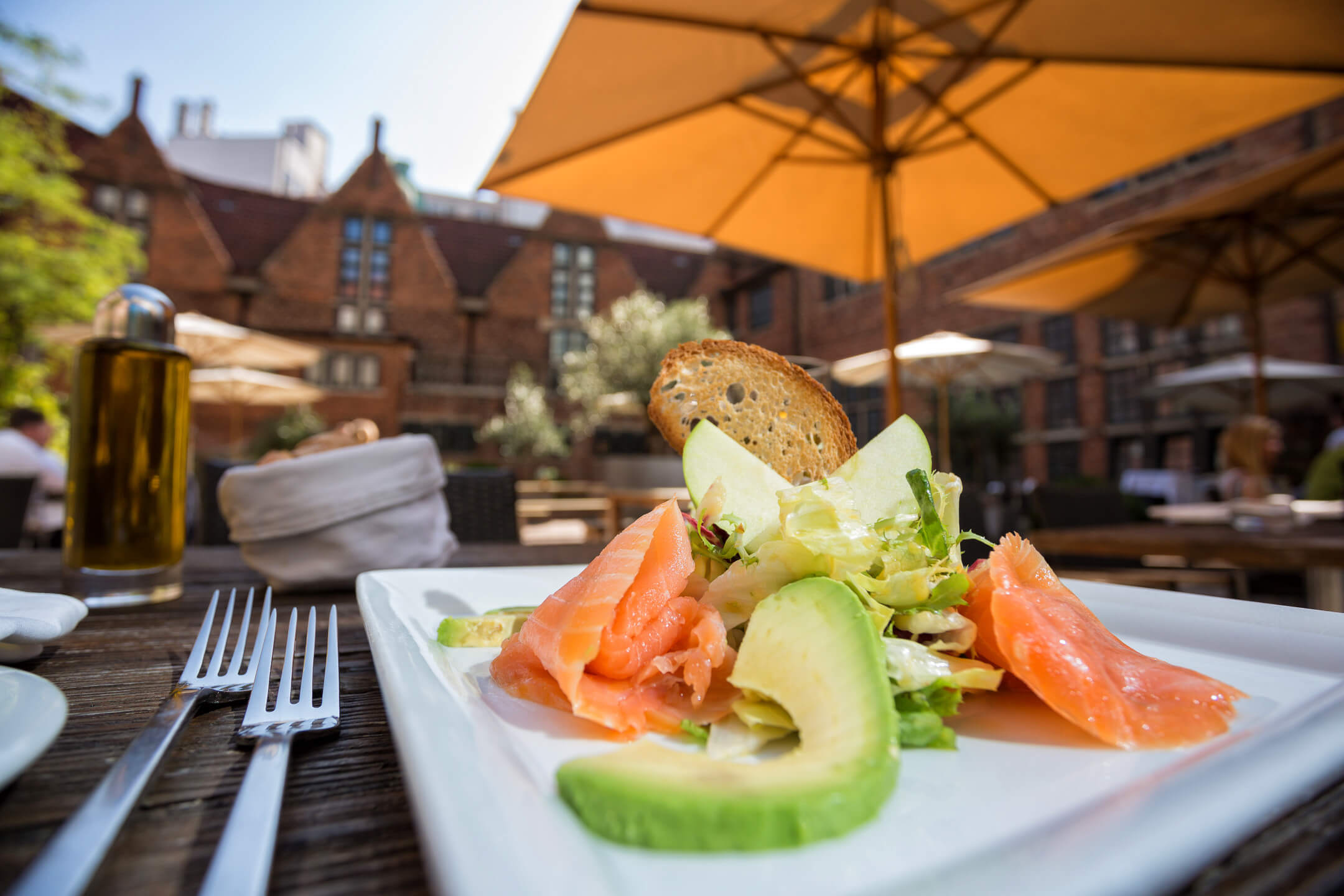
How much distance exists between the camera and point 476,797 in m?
0.29

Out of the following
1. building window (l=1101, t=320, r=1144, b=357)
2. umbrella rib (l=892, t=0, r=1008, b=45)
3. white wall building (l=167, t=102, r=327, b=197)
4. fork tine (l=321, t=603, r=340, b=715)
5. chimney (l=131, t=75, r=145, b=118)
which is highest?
white wall building (l=167, t=102, r=327, b=197)

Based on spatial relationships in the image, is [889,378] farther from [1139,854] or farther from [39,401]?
[39,401]

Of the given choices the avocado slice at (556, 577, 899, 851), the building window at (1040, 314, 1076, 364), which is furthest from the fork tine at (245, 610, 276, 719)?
the building window at (1040, 314, 1076, 364)

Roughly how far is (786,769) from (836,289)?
1853 centimetres

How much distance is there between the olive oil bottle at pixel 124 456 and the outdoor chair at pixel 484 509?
1.29 m

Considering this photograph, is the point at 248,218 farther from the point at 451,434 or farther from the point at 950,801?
the point at 950,801

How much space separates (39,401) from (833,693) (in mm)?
11251

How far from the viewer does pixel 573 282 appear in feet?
68.8

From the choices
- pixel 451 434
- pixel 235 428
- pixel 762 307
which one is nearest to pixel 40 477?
pixel 235 428

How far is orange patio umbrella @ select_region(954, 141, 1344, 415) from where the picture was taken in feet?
12.5

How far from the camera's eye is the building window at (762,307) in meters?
20.0

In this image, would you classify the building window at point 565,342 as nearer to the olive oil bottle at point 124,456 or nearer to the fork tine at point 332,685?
the olive oil bottle at point 124,456

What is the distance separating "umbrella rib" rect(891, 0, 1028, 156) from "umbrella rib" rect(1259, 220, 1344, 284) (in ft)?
8.09

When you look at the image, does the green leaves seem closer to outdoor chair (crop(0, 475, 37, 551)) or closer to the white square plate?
the white square plate
